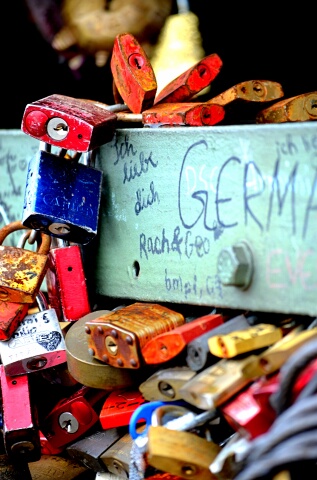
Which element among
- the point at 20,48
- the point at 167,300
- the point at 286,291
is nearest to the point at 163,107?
the point at 167,300

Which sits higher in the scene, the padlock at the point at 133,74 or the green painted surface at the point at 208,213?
the padlock at the point at 133,74

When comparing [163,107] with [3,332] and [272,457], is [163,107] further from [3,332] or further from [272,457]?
[272,457]

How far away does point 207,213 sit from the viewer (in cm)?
195

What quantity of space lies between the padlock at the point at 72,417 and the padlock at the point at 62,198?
A: 1.52ft

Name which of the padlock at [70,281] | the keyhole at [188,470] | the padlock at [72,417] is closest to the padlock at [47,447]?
the padlock at [72,417]

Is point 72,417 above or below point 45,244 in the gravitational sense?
below

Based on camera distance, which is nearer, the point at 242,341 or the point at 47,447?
the point at 242,341

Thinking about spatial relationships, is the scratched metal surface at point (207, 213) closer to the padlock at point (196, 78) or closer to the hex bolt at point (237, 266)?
the hex bolt at point (237, 266)

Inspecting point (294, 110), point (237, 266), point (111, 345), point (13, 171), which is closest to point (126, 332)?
point (111, 345)

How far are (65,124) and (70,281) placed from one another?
0.49 metres

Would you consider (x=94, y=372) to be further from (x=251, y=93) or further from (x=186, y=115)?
(x=251, y=93)

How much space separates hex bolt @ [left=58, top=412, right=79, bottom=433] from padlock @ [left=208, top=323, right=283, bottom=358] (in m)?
0.65

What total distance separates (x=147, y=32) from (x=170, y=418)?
6.92 feet

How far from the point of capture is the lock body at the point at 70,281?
2.26 meters
